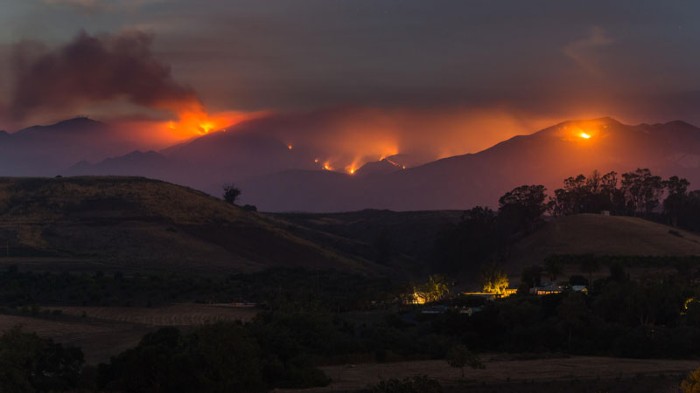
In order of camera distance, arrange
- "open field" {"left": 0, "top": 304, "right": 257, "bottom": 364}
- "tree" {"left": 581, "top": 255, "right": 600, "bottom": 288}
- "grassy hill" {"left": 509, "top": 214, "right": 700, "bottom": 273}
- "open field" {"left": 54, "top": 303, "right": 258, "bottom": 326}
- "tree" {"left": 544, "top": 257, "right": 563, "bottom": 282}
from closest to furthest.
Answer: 1. "open field" {"left": 0, "top": 304, "right": 257, "bottom": 364}
2. "open field" {"left": 54, "top": 303, "right": 258, "bottom": 326}
3. "tree" {"left": 544, "top": 257, "right": 563, "bottom": 282}
4. "tree" {"left": 581, "top": 255, "right": 600, "bottom": 288}
5. "grassy hill" {"left": 509, "top": 214, "right": 700, "bottom": 273}

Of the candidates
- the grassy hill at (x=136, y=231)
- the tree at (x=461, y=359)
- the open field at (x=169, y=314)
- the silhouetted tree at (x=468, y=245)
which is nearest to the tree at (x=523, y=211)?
the silhouetted tree at (x=468, y=245)

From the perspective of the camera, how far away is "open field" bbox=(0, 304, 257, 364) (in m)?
62.4

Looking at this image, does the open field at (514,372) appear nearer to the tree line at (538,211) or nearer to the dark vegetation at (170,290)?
the dark vegetation at (170,290)

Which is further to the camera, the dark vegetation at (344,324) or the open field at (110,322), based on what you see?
the open field at (110,322)

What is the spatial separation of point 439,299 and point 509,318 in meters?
24.2

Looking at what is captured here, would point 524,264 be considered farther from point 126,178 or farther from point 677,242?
point 126,178

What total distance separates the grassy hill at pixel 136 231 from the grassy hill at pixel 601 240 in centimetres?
2653

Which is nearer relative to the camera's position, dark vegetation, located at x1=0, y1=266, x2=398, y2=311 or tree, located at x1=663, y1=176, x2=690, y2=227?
dark vegetation, located at x1=0, y1=266, x2=398, y2=311

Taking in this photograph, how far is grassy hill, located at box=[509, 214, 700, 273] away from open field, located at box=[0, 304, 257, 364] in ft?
164

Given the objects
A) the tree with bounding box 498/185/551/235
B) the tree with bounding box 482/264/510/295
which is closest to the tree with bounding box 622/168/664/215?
the tree with bounding box 498/185/551/235

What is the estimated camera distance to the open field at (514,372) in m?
46.9

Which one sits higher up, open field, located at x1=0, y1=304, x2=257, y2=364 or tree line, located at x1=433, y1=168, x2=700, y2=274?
tree line, located at x1=433, y1=168, x2=700, y2=274

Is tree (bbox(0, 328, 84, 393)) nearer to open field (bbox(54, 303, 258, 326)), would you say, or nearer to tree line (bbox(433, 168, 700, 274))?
open field (bbox(54, 303, 258, 326))

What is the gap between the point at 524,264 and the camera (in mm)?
120062
